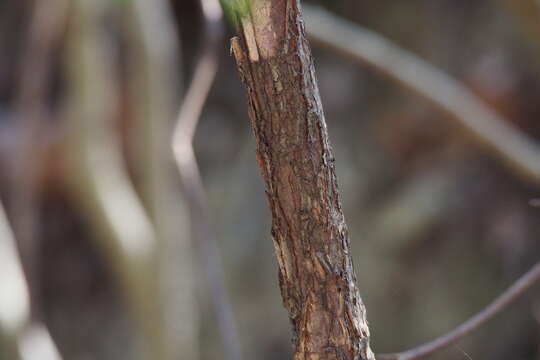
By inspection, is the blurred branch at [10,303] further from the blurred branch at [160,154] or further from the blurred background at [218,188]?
→ the blurred branch at [160,154]

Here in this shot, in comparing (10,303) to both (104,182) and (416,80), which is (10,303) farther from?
(416,80)

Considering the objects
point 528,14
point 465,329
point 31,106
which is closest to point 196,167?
point 465,329

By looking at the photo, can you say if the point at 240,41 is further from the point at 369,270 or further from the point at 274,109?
the point at 369,270

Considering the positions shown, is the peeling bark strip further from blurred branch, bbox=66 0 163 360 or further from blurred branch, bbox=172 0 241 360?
blurred branch, bbox=66 0 163 360

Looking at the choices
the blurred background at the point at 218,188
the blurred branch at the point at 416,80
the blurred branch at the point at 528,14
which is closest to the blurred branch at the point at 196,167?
the blurred branch at the point at 416,80

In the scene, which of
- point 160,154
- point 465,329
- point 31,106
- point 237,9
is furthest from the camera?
point 31,106

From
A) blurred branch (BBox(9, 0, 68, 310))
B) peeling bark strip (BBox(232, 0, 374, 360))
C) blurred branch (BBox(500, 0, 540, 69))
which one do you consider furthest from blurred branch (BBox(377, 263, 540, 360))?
blurred branch (BBox(9, 0, 68, 310))

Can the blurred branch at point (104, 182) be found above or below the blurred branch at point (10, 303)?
above

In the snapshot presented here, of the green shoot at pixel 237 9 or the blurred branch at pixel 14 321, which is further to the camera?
the blurred branch at pixel 14 321
